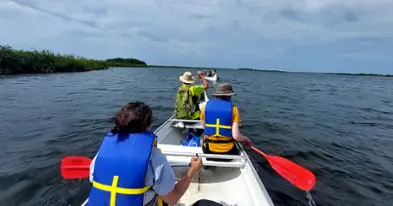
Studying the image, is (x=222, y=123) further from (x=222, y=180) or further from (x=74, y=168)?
(x=74, y=168)

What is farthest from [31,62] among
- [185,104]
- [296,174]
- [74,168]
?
[296,174]

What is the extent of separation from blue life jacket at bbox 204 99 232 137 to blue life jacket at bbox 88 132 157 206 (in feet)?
7.63

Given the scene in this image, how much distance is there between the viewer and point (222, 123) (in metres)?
4.50

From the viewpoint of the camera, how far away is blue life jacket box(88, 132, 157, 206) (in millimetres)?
2191

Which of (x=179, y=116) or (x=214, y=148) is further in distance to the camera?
(x=179, y=116)

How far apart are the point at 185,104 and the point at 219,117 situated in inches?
112

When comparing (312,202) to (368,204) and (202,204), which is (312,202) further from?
(202,204)

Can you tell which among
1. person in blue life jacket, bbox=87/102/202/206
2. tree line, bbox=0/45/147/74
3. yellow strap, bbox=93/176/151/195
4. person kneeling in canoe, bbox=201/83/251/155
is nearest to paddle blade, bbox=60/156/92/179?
person in blue life jacket, bbox=87/102/202/206

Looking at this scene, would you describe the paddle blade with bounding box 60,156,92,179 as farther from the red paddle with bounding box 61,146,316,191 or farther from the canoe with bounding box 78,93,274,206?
the canoe with bounding box 78,93,274,206

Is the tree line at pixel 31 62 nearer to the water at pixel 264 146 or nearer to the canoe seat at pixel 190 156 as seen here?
the water at pixel 264 146

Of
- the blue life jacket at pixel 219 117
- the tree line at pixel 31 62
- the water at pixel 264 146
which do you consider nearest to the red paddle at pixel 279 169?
the water at pixel 264 146

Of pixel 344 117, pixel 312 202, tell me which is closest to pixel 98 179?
pixel 312 202

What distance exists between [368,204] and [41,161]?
770 cm

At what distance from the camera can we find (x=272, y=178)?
6223 millimetres
